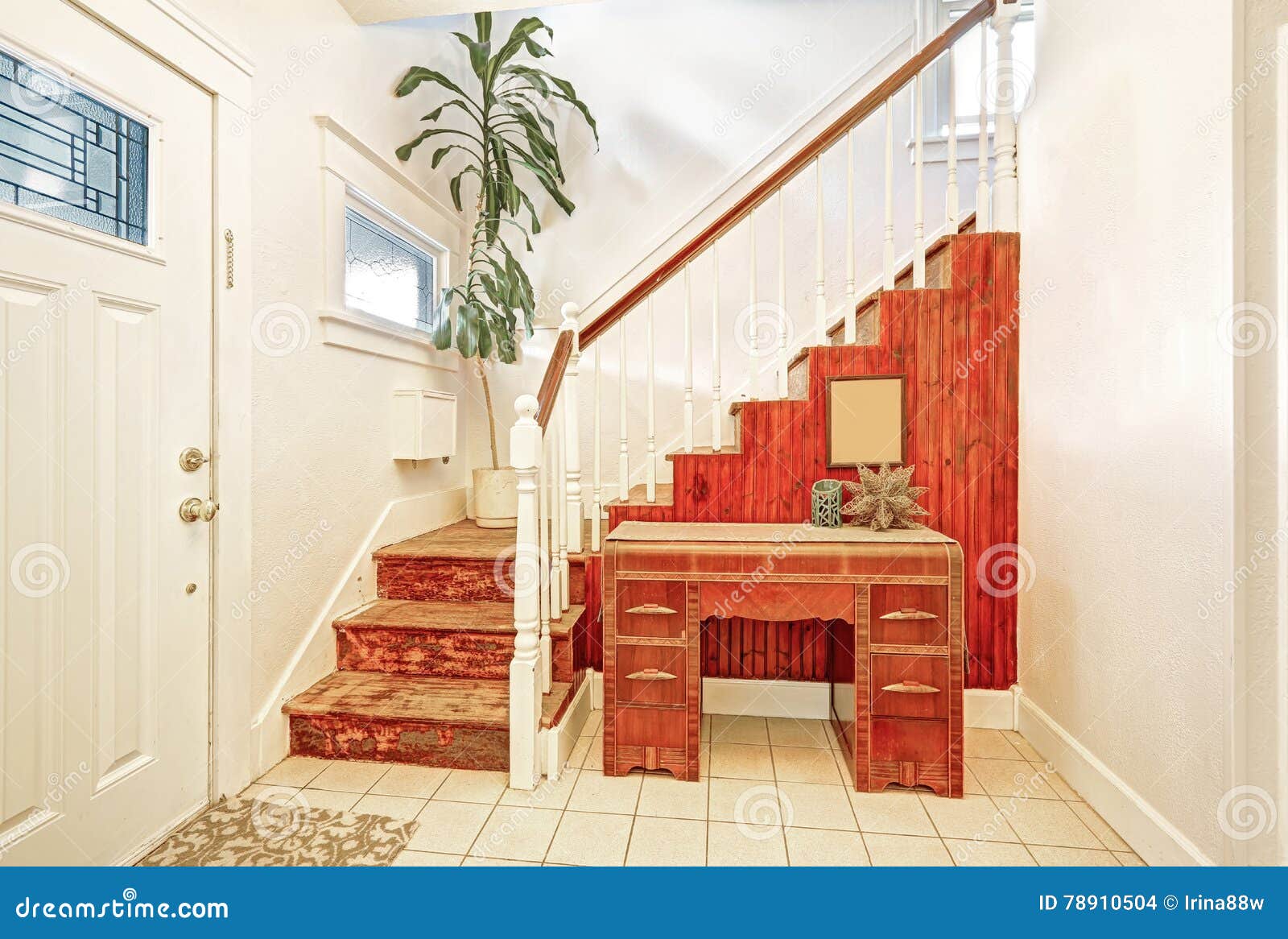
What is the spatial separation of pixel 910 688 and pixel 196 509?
7.49ft

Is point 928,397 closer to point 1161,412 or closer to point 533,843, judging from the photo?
point 1161,412

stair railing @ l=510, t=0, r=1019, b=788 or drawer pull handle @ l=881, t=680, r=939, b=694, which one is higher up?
stair railing @ l=510, t=0, r=1019, b=788

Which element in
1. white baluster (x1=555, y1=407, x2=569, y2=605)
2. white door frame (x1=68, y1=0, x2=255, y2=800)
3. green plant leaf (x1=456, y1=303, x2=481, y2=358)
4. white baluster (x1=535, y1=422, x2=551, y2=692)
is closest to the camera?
white door frame (x1=68, y1=0, x2=255, y2=800)

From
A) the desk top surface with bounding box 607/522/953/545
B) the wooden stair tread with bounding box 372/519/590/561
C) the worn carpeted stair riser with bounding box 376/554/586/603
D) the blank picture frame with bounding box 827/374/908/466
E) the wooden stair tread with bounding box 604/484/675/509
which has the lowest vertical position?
the worn carpeted stair riser with bounding box 376/554/586/603

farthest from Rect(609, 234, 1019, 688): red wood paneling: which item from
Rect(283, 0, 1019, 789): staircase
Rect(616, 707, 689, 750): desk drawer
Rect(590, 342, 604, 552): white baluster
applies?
Rect(616, 707, 689, 750): desk drawer

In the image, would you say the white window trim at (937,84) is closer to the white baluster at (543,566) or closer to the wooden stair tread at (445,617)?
the white baluster at (543,566)

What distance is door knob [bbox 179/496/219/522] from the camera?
1.73 meters

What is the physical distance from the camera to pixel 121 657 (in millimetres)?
1573

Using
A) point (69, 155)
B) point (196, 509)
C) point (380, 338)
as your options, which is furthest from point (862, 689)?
point (69, 155)

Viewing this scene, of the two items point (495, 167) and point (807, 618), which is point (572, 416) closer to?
point (807, 618)

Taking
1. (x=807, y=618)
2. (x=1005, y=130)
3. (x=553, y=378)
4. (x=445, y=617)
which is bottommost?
(x=445, y=617)

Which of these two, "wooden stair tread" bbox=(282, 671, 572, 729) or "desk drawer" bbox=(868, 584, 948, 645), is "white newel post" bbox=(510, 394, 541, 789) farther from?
"desk drawer" bbox=(868, 584, 948, 645)

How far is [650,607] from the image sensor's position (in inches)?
78.8

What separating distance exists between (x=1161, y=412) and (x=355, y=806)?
2565mm
